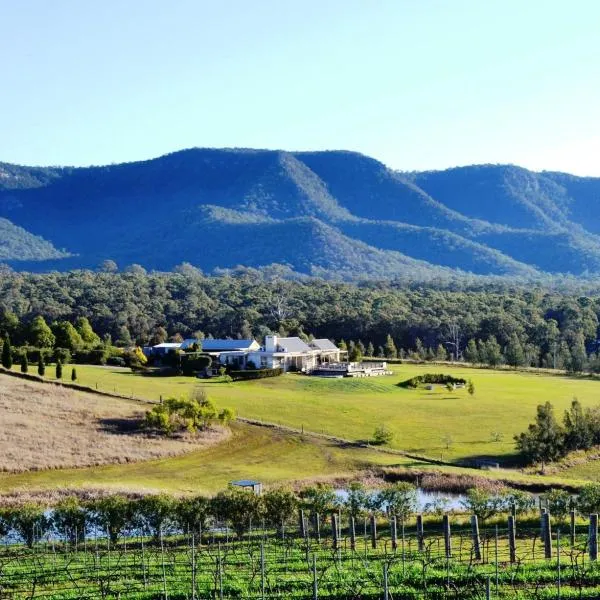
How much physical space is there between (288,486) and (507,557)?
1614cm

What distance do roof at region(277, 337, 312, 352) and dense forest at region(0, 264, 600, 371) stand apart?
18023 mm

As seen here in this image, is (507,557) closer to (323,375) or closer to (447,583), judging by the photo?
(447,583)

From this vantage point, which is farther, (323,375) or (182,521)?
(323,375)

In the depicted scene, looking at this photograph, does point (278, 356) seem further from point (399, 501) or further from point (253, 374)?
point (399, 501)

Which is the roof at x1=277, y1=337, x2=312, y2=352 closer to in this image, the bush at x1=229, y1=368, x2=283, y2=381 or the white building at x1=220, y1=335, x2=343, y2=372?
the white building at x1=220, y1=335, x2=343, y2=372

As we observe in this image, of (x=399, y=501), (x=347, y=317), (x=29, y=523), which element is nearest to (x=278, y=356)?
(x=347, y=317)

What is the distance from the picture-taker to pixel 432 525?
34.7 meters

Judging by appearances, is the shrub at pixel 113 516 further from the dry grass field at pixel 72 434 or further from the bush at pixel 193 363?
the bush at pixel 193 363

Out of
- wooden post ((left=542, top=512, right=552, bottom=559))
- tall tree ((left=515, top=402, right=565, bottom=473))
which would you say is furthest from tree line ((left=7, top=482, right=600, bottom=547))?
tall tree ((left=515, top=402, right=565, bottom=473))

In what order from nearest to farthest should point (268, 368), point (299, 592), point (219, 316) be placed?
point (299, 592) → point (268, 368) → point (219, 316)

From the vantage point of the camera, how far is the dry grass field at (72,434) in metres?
49.0

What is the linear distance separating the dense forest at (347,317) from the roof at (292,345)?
18.0m

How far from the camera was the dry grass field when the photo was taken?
49.0 metres

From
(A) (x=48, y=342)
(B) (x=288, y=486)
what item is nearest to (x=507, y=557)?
(B) (x=288, y=486)
